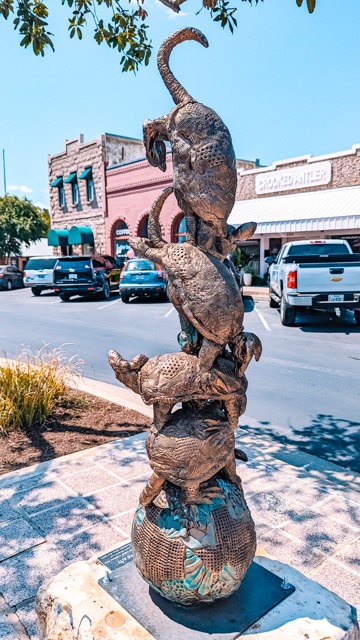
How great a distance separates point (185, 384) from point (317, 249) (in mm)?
12086

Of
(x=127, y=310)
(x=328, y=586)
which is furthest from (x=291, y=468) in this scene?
(x=127, y=310)

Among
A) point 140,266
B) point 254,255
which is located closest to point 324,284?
point 140,266

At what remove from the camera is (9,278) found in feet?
80.1

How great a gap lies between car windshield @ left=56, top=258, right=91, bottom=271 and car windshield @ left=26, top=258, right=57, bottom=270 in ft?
13.1

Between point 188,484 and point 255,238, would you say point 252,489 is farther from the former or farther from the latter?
point 255,238

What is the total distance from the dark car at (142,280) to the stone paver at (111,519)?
11947 millimetres

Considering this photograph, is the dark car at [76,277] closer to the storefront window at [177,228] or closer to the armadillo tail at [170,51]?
the storefront window at [177,228]

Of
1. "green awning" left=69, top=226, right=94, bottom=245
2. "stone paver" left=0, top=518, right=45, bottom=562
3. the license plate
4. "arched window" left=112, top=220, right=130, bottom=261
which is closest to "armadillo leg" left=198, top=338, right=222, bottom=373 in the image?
"stone paver" left=0, top=518, right=45, bottom=562

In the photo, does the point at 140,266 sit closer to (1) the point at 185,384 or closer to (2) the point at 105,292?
(2) the point at 105,292

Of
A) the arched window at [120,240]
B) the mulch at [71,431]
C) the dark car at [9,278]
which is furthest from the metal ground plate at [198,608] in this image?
the arched window at [120,240]

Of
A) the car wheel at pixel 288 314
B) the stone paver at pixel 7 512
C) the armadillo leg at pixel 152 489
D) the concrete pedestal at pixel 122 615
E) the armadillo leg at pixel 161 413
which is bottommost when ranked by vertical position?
the stone paver at pixel 7 512

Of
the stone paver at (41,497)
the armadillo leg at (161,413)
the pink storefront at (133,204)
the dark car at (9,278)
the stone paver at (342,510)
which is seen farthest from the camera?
the dark car at (9,278)

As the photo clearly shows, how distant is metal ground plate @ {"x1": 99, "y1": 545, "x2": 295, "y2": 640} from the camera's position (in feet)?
5.98

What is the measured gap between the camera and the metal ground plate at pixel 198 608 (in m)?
1.82
